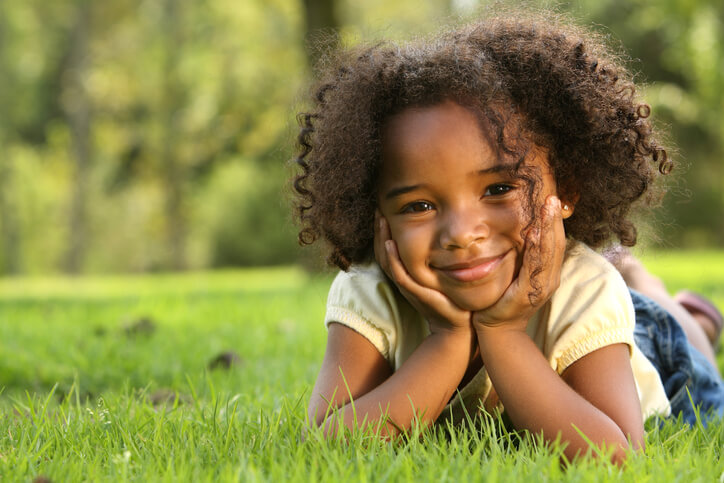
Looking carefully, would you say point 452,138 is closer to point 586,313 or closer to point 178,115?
point 586,313

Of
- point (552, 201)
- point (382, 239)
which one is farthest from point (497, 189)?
point (382, 239)

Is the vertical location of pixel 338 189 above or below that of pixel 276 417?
above

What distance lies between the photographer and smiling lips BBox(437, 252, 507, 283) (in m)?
2.23

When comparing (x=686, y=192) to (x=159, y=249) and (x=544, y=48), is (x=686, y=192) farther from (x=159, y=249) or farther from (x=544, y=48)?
(x=159, y=249)

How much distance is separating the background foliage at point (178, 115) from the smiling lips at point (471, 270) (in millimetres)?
15641

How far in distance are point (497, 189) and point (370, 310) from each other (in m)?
0.56

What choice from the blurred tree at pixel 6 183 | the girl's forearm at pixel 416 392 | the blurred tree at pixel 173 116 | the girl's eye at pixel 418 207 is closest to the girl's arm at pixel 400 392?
the girl's forearm at pixel 416 392

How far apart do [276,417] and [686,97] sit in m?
21.1

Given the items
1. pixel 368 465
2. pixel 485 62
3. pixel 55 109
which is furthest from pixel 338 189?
pixel 55 109

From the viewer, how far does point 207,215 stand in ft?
89.5

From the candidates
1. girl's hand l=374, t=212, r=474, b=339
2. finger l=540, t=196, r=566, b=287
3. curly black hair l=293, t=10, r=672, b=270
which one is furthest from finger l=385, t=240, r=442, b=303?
finger l=540, t=196, r=566, b=287

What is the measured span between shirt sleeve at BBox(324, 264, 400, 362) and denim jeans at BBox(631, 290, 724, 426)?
119cm

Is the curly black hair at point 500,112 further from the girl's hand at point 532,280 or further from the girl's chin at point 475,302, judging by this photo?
the girl's chin at point 475,302

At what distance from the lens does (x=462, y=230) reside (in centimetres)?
217
